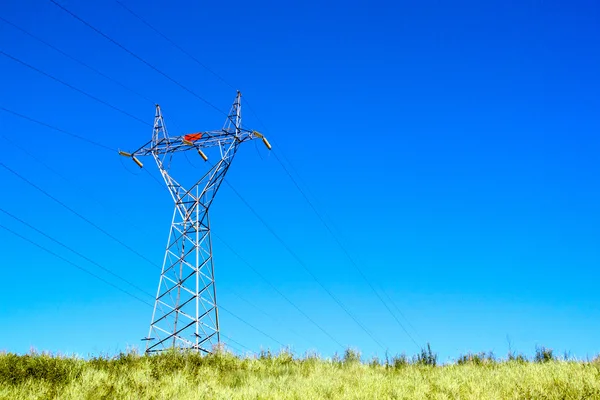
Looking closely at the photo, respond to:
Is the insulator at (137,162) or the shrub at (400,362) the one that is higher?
the insulator at (137,162)

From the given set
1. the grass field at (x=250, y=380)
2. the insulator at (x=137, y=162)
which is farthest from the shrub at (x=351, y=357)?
the insulator at (x=137, y=162)

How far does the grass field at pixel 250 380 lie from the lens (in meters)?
8.47

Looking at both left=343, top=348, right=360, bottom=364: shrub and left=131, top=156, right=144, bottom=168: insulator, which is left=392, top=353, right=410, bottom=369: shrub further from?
left=131, top=156, right=144, bottom=168: insulator

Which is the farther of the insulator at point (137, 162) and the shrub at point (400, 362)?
the insulator at point (137, 162)

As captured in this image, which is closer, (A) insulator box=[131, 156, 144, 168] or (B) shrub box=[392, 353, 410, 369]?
(B) shrub box=[392, 353, 410, 369]

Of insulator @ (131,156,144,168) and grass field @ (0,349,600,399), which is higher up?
insulator @ (131,156,144,168)

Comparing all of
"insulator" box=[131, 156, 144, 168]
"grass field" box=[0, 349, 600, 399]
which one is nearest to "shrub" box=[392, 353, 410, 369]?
"grass field" box=[0, 349, 600, 399]

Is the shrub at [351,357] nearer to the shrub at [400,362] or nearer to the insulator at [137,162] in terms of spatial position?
the shrub at [400,362]

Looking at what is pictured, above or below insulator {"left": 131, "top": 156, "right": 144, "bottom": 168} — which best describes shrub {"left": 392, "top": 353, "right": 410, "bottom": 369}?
below

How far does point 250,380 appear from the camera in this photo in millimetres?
10555

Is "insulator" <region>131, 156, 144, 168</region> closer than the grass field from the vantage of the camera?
No

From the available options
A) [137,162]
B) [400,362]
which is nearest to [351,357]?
[400,362]

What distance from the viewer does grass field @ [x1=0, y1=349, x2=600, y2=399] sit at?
847 cm

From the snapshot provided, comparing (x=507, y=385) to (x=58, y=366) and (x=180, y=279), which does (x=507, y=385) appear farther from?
(x=180, y=279)
